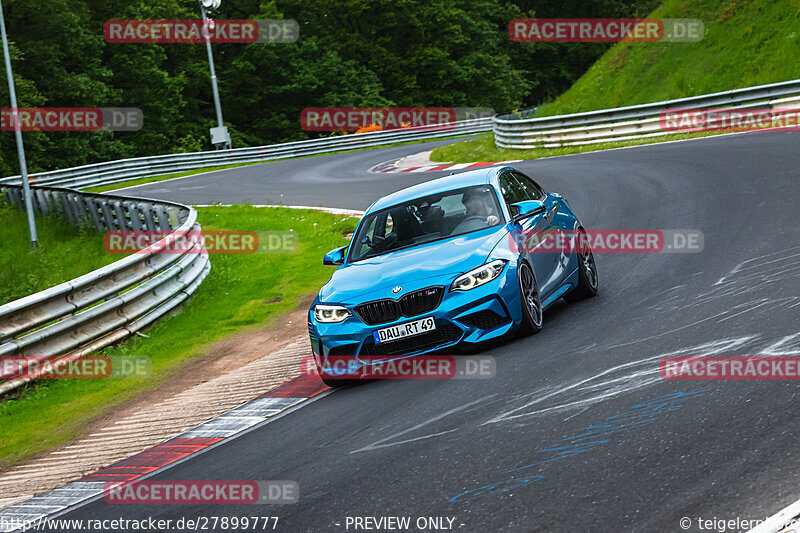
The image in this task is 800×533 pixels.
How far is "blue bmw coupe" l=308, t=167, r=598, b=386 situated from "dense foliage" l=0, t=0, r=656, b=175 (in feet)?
121

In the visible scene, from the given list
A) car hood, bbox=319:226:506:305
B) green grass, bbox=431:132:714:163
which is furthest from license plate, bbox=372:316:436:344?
green grass, bbox=431:132:714:163

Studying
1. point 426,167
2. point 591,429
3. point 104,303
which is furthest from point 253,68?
point 591,429

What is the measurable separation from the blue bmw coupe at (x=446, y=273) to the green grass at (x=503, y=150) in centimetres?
1542

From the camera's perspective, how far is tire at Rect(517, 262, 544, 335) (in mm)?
8305

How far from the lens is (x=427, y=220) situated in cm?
940

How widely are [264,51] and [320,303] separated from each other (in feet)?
175

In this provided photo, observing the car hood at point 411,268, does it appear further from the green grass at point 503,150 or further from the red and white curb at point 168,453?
the green grass at point 503,150

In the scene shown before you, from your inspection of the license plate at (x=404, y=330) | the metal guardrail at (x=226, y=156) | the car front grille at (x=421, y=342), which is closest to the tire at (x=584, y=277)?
the car front grille at (x=421, y=342)

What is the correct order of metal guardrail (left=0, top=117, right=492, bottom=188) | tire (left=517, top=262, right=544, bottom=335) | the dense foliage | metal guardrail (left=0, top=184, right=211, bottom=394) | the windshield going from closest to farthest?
tire (left=517, top=262, right=544, bottom=335), the windshield, metal guardrail (left=0, top=184, right=211, bottom=394), metal guardrail (left=0, top=117, right=492, bottom=188), the dense foliage

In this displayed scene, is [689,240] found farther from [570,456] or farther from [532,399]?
[570,456]

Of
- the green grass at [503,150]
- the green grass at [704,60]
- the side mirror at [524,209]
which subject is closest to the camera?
the side mirror at [524,209]

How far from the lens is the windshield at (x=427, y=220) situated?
9.19 metres

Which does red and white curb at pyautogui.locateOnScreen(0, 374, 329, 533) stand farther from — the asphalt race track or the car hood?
the car hood

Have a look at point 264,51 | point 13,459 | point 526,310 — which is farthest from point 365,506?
point 264,51
